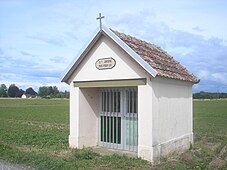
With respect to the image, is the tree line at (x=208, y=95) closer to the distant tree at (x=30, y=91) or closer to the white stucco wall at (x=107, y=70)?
the distant tree at (x=30, y=91)

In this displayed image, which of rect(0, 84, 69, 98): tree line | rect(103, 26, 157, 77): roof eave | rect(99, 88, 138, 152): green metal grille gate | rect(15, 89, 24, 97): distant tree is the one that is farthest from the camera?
rect(15, 89, 24, 97): distant tree

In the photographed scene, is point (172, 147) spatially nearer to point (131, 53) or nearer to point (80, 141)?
point (80, 141)

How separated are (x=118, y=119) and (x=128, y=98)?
0.96m

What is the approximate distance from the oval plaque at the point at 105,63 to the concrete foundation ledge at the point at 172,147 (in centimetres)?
317

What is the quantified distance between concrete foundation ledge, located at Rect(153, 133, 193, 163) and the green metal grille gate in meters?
1.26

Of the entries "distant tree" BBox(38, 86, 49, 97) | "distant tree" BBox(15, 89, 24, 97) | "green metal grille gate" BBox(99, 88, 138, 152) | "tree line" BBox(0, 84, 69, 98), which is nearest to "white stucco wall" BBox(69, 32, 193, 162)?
"green metal grille gate" BBox(99, 88, 138, 152)

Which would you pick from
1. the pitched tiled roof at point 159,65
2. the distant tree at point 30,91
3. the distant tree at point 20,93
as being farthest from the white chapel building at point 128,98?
the distant tree at point 30,91

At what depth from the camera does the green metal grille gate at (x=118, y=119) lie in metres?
10.9

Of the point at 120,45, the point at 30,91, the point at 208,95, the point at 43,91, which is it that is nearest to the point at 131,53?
the point at 120,45

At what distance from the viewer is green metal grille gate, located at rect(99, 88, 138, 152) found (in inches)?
429

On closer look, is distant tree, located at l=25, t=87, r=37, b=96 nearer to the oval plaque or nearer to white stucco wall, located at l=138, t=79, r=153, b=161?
the oval plaque

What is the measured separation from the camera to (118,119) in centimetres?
1134

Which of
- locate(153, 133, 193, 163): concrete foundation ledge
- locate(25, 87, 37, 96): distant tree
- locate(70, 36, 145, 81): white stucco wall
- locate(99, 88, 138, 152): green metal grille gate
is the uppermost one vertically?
locate(25, 87, 37, 96): distant tree

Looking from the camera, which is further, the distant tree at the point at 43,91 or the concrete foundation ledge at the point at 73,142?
the distant tree at the point at 43,91
